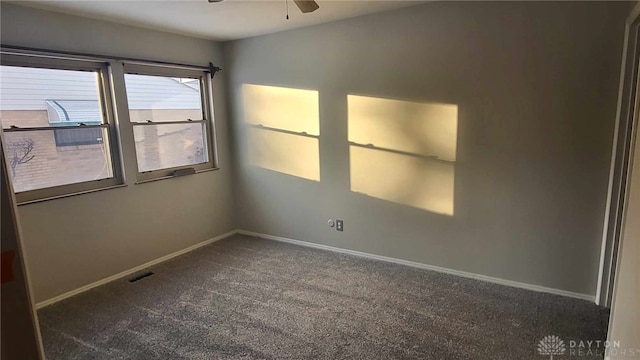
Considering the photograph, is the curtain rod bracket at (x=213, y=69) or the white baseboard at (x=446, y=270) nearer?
the white baseboard at (x=446, y=270)

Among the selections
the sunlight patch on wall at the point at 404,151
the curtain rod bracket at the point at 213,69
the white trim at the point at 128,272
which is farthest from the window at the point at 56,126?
the sunlight patch on wall at the point at 404,151

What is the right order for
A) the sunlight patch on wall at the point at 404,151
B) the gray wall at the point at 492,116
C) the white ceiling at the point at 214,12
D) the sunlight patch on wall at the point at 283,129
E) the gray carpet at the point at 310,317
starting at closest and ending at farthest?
the gray carpet at the point at 310,317 → the gray wall at the point at 492,116 → the white ceiling at the point at 214,12 → the sunlight patch on wall at the point at 404,151 → the sunlight patch on wall at the point at 283,129

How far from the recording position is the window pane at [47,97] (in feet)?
9.12

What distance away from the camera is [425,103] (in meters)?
3.28

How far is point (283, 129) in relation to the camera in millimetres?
4160

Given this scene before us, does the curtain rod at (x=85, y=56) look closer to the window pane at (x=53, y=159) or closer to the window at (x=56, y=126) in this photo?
the window at (x=56, y=126)

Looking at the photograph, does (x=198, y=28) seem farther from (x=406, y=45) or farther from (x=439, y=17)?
(x=439, y=17)

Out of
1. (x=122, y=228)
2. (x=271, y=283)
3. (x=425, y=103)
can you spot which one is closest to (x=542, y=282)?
(x=425, y=103)

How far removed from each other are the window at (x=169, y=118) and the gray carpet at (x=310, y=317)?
3.90ft

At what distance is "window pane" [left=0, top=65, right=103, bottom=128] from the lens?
2779mm

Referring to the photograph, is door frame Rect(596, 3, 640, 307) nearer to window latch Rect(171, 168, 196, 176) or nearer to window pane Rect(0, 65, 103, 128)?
window latch Rect(171, 168, 196, 176)

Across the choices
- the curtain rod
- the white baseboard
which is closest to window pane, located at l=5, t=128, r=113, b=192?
the curtain rod

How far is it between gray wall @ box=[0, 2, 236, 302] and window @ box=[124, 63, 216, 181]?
13 cm

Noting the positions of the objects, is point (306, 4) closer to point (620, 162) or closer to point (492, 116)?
point (492, 116)
